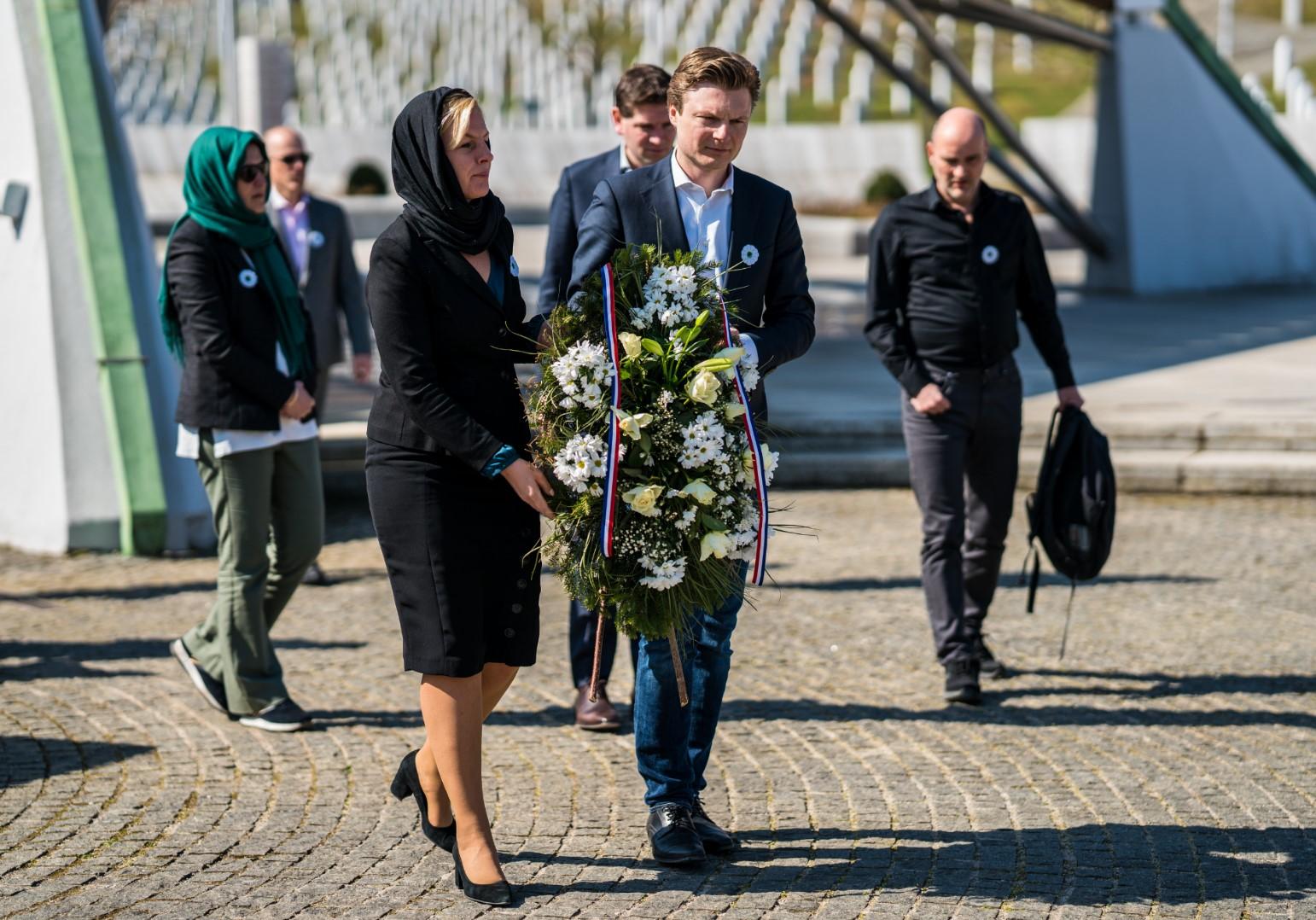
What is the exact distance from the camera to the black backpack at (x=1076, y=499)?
6.45 m

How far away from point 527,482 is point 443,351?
0.41 metres

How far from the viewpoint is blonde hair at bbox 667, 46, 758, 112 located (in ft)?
14.8

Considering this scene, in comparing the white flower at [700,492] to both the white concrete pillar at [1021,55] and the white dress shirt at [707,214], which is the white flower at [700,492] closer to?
the white dress shirt at [707,214]

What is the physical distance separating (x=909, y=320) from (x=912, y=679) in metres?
1.36

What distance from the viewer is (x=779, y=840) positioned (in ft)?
16.0

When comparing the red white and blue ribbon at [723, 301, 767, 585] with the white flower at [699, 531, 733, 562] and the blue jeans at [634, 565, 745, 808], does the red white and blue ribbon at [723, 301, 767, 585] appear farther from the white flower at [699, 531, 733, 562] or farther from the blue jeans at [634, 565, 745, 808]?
the blue jeans at [634, 565, 745, 808]

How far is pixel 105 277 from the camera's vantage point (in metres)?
9.17

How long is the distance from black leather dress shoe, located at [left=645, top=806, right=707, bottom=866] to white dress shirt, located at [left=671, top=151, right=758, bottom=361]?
1.43 meters

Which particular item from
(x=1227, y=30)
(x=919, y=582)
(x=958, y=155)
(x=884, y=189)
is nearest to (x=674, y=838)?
(x=958, y=155)

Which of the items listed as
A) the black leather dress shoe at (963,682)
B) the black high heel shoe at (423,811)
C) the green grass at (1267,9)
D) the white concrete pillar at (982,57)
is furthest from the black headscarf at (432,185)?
the green grass at (1267,9)

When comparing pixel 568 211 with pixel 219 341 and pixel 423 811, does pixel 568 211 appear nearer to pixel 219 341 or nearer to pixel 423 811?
pixel 219 341

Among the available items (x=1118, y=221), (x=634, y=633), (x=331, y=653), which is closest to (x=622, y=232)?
(x=634, y=633)

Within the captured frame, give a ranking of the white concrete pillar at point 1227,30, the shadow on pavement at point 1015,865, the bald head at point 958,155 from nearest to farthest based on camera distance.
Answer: the shadow on pavement at point 1015,865
the bald head at point 958,155
the white concrete pillar at point 1227,30

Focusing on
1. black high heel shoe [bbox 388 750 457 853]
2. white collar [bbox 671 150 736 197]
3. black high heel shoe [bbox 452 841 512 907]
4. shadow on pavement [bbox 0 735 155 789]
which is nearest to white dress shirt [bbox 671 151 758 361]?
white collar [bbox 671 150 736 197]
